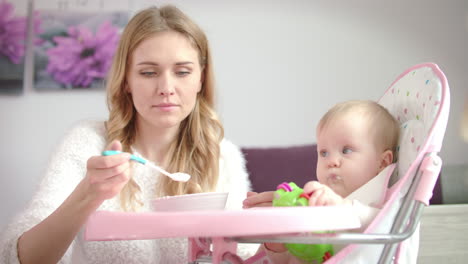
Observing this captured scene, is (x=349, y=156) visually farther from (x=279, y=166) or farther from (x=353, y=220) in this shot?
(x=279, y=166)

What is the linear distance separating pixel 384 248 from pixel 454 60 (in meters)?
2.23

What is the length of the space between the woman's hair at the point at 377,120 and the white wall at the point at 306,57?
153 centimetres

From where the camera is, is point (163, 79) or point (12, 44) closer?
point (163, 79)

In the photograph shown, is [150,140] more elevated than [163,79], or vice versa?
[163,79]

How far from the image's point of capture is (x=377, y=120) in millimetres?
1177

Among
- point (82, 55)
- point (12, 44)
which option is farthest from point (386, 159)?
point (12, 44)

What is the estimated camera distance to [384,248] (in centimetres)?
95

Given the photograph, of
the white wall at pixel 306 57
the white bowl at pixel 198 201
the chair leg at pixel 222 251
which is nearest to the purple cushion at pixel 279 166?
the white wall at pixel 306 57

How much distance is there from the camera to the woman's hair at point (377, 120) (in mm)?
1171

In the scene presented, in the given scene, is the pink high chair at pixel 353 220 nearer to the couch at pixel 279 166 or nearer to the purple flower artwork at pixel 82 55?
the couch at pixel 279 166

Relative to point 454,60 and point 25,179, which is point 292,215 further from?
point 454,60

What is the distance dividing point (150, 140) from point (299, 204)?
0.83 meters

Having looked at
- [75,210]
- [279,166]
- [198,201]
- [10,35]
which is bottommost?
[279,166]

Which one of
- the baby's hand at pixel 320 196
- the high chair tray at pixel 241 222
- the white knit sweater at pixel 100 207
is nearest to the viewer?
the high chair tray at pixel 241 222
